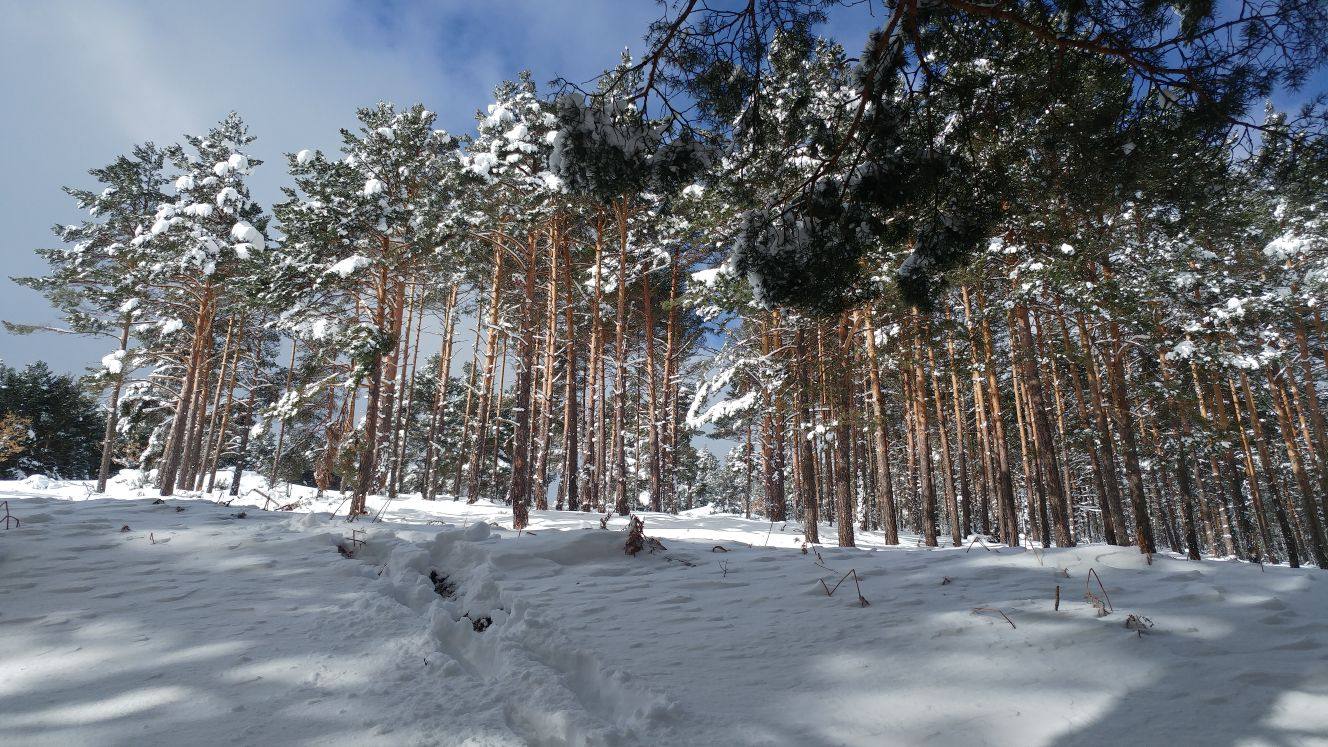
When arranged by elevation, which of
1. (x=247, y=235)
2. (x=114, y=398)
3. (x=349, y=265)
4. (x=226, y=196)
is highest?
(x=226, y=196)

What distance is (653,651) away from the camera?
106 inches

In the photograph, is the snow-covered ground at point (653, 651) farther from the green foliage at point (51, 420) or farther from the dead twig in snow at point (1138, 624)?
the green foliage at point (51, 420)

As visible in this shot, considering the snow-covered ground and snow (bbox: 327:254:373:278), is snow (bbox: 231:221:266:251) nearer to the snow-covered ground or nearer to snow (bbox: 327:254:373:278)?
snow (bbox: 327:254:373:278)

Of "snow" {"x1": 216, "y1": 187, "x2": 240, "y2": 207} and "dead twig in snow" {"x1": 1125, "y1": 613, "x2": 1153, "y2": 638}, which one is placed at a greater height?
"snow" {"x1": 216, "y1": 187, "x2": 240, "y2": 207}

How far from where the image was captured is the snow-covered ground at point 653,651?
1.90m

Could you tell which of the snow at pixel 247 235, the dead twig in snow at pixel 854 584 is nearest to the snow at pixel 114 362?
the snow at pixel 247 235

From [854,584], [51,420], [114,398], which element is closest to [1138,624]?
[854,584]

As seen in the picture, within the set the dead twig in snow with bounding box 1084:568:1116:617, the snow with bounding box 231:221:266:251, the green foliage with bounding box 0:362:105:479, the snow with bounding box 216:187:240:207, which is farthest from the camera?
the green foliage with bounding box 0:362:105:479

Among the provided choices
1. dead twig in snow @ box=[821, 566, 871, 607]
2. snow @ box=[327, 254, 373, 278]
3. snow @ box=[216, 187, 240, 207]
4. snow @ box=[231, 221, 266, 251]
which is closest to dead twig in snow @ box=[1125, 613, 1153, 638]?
dead twig in snow @ box=[821, 566, 871, 607]

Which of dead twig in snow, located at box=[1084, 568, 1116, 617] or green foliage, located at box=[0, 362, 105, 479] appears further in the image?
green foliage, located at box=[0, 362, 105, 479]

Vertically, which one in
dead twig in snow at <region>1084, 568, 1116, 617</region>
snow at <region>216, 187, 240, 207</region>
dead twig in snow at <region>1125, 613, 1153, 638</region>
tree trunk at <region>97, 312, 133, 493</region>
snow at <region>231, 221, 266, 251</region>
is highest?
snow at <region>216, 187, 240, 207</region>

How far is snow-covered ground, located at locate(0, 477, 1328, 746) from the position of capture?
74.9 inches

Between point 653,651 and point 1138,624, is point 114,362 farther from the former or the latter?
point 1138,624

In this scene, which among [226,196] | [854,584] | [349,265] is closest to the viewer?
[854,584]
